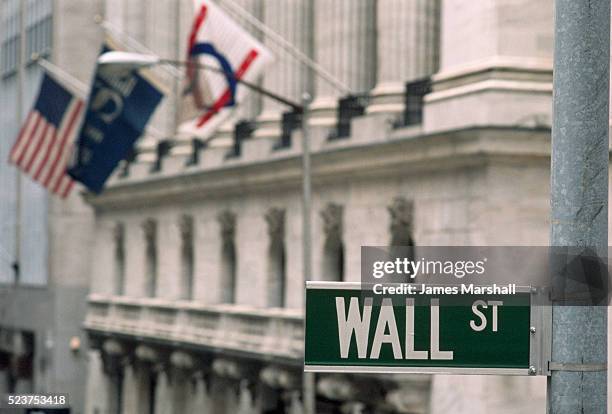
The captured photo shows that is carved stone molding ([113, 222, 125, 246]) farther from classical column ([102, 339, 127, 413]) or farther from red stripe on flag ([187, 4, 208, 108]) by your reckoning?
red stripe on flag ([187, 4, 208, 108])

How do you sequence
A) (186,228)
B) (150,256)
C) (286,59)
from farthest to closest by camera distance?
(150,256) < (186,228) < (286,59)

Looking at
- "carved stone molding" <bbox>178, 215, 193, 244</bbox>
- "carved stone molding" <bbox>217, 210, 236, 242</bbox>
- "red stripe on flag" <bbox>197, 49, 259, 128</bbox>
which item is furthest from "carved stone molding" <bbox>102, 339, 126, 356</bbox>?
"red stripe on flag" <bbox>197, 49, 259, 128</bbox>

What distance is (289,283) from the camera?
36.9m

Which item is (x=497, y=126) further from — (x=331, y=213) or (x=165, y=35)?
(x=165, y=35)

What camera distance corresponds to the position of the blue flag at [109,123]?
3922 centimetres

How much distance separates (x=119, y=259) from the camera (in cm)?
5212

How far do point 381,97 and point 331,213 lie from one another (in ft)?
10.6

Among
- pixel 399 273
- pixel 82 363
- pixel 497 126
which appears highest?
pixel 497 126

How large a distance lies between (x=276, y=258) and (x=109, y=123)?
19.8 feet

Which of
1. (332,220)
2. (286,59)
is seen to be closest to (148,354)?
(286,59)

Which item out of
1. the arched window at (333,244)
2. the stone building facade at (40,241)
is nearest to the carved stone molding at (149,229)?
the stone building facade at (40,241)

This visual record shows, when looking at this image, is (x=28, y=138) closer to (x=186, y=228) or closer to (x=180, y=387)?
(x=186, y=228)

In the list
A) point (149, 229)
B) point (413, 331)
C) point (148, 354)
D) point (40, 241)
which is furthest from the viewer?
point (40, 241)

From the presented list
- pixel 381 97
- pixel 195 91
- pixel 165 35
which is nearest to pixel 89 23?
pixel 165 35
